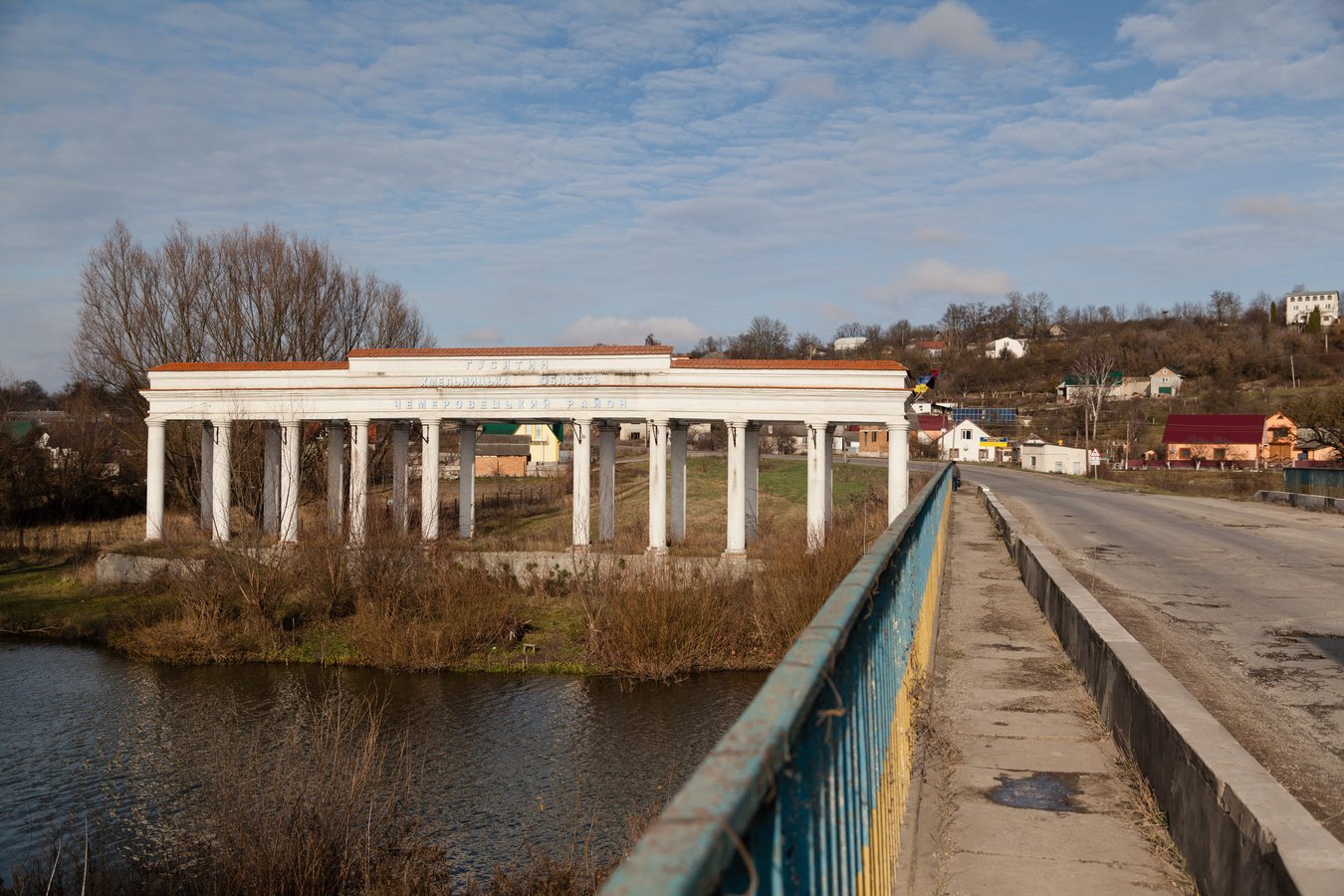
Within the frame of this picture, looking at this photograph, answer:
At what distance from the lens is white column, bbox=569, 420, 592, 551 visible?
3073 centimetres

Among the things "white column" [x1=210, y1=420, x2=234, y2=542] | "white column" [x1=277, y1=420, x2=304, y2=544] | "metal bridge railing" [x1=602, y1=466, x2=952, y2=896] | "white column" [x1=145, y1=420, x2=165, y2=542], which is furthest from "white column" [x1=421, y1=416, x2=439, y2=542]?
"metal bridge railing" [x1=602, y1=466, x2=952, y2=896]

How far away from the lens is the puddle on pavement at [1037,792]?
4875 millimetres

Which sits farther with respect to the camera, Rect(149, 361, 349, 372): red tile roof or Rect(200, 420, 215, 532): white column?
Rect(200, 420, 215, 532): white column

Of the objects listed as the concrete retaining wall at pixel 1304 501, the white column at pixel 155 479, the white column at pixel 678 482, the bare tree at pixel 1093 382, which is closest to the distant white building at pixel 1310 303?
the bare tree at pixel 1093 382

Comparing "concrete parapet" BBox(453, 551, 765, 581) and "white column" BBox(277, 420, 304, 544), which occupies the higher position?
"white column" BBox(277, 420, 304, 544)

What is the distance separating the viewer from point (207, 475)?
36.9 m

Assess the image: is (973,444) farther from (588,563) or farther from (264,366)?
(264,366)

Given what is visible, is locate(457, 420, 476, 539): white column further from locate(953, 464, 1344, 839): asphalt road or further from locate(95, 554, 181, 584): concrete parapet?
locate(953, 464, 1344, 839): asphalt road

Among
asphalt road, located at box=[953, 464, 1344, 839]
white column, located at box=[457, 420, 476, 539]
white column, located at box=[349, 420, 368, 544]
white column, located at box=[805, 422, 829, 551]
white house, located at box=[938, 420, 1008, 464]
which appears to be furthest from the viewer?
white house, located at box=[938, 420, 1008, 464]

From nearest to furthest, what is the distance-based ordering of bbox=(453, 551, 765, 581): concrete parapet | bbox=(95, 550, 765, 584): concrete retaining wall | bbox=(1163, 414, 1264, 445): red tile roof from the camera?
bbox=(453, 551, 765, 581): concrete parapet, bbox=(95, 550, 765, 584): concrete retaining wall, bbox=(1163, 414, 1264, 445): red tile roof

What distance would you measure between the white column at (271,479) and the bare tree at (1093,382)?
222ft

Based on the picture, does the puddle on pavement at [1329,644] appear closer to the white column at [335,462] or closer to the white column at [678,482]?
the white column at [678,482]

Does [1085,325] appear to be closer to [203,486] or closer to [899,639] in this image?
[203,486]

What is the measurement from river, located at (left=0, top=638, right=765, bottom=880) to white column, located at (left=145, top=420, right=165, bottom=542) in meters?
8.00
